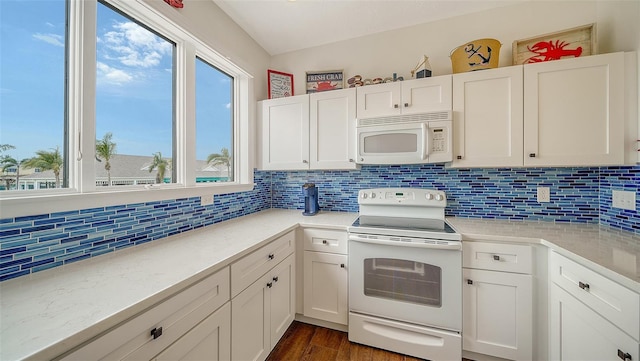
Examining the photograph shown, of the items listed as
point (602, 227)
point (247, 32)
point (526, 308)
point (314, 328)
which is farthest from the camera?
point (247, 32)

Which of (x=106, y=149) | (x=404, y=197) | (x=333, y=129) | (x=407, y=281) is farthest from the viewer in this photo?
(x=333, y=129)

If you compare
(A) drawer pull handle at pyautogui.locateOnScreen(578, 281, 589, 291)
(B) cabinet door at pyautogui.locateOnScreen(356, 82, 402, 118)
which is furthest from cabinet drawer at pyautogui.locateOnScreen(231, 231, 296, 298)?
(A) drawer pull handle at pyautogui.locateOnScreen(578, 281, 589, 291)

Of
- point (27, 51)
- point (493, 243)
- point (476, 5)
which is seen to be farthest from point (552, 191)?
point (27, 51)

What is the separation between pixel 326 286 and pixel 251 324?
0.68m

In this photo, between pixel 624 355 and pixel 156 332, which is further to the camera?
pixel 624 355

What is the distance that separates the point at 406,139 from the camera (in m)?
1.83

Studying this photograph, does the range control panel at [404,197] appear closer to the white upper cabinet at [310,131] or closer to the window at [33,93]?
the white upper cabinet at [310,131]

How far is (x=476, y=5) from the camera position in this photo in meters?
1.88

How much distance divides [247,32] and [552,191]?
9.92 feet

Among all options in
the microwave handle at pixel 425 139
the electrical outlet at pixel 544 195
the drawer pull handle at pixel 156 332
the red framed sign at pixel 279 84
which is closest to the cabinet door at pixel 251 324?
the drawer pull handle at pixel 156 332

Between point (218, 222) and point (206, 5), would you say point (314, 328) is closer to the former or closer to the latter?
point (218, 222)

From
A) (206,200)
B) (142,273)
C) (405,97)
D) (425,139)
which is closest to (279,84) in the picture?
(405,97)

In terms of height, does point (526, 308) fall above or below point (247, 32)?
below

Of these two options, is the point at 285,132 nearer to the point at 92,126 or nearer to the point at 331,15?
the point at 331,15
